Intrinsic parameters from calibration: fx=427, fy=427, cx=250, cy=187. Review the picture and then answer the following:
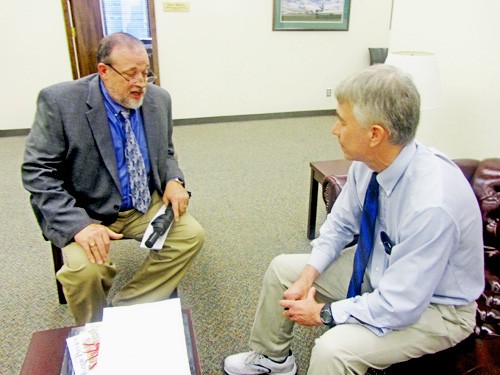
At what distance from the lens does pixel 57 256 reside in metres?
1.76

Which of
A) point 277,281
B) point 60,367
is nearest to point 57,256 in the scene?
point 60,367

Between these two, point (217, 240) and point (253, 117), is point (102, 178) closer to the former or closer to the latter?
point (217, 240)

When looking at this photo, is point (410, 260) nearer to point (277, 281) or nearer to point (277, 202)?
point (277, 281)

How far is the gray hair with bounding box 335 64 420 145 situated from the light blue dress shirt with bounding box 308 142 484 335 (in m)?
0.08

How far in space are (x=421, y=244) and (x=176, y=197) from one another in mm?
1025

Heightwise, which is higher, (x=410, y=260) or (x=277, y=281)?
(x=410, y=260)

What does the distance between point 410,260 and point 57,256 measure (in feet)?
4.55

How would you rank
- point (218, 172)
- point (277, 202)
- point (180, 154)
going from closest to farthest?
point (277, 202)
point (218, 172)
point (180, 154)

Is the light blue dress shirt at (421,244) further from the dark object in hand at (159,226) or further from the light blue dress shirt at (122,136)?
the light blue dress shirt at (122,136)

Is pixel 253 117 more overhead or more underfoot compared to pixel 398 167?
more underfoot

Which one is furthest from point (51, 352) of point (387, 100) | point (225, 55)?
point (225, 55)

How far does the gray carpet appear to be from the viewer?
1754 mm

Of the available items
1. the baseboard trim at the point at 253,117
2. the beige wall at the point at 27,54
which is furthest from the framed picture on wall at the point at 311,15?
the beige wall at the point at 27,54

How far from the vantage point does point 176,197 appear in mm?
1766
